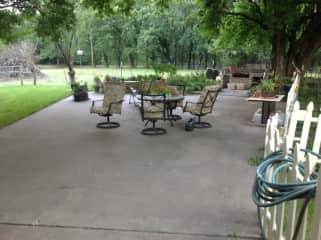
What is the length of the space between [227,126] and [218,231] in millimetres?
4174

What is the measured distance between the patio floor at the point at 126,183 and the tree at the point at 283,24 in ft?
12.6

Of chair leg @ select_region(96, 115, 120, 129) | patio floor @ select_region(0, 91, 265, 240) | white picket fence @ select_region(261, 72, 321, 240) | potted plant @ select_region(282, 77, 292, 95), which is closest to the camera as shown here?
white picket fence @ select_region(261, 72, 321, 240)

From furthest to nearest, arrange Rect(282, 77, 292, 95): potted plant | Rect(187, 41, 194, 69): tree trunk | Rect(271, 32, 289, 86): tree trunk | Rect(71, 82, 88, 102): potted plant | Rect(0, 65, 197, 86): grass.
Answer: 1. Rect(187, 41, 194, 69): tree trunk
2. Rect(0, 65, 197, 86): grass
3. Rect(71, 82, 88, 102): potted plant
4. Rect(271, 32, 289, 86): tree trunk
5. Rect(282, 77, 292, 95): potted plant

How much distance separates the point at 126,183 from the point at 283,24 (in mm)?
7173

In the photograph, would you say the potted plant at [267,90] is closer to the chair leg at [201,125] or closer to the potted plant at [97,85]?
the chair leg at [201,125]

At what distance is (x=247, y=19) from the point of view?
9938 mm

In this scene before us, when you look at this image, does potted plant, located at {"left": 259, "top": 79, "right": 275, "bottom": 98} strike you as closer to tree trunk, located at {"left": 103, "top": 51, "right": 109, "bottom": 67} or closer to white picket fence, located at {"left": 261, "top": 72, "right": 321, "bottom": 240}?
white picket fence, located at {"left": 261, "top": 72, "right": 321, "bottom": 240}

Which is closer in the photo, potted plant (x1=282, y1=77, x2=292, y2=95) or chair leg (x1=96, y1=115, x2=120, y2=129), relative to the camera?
chair leg (x1=96, y1=115, x2=120, y2=129)

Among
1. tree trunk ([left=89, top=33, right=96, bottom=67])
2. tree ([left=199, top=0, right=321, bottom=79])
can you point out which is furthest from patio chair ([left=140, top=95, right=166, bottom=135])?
tree trunk ([left=89, top=33, right=96, bottom=67])

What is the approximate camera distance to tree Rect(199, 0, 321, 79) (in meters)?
8.53

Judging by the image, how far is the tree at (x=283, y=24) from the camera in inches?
336

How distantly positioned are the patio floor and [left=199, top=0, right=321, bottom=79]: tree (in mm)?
3838

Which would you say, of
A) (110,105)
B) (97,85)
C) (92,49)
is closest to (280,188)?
(110,105)

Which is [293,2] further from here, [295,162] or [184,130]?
[295,162]
